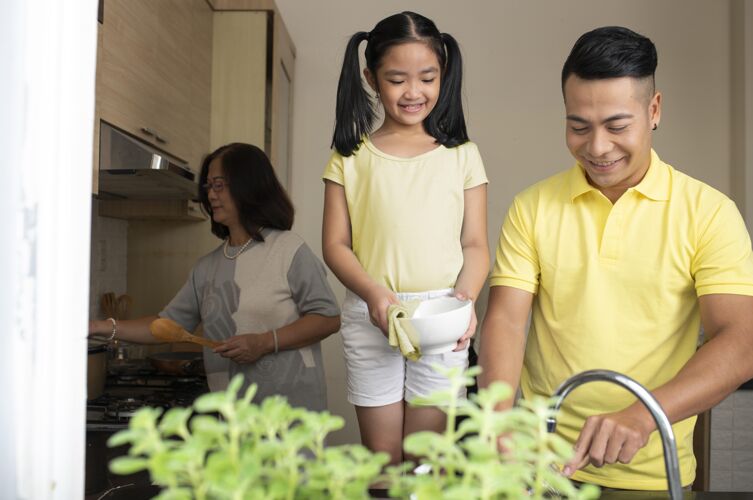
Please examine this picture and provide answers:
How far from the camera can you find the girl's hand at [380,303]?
135cm

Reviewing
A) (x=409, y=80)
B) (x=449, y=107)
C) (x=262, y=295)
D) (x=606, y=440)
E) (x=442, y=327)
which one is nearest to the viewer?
(x=606, y=440)

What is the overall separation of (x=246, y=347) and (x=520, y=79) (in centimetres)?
236

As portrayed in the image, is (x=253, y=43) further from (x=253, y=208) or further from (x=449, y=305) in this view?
(x=449, y=305)

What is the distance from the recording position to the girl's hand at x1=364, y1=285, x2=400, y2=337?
135cm

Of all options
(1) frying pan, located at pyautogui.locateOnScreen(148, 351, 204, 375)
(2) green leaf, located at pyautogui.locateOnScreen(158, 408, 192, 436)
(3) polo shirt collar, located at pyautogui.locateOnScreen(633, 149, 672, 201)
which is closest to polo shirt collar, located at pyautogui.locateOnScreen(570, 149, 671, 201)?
(3) polo shirt collar, located at pyautogui.locateOnScreen(633, 149, 672, 201)

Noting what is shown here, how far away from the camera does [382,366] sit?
1.54 meters

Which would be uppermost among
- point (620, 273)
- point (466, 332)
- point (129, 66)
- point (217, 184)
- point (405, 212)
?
point (129, 66)

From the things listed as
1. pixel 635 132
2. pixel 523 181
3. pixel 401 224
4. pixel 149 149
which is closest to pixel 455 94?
pixel 401 224

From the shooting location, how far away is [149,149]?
7.47ft

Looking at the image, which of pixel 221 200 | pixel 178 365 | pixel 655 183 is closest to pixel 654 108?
pixel 655 183

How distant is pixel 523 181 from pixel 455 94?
7.01 ft

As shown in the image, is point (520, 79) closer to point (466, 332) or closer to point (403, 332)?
point (466, 332)

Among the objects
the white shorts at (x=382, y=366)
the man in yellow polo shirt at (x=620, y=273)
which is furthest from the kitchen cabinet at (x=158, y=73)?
the man in yellow polo shirt at (x=620, y=273)

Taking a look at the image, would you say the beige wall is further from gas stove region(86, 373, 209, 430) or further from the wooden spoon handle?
the wooden spoon handle
